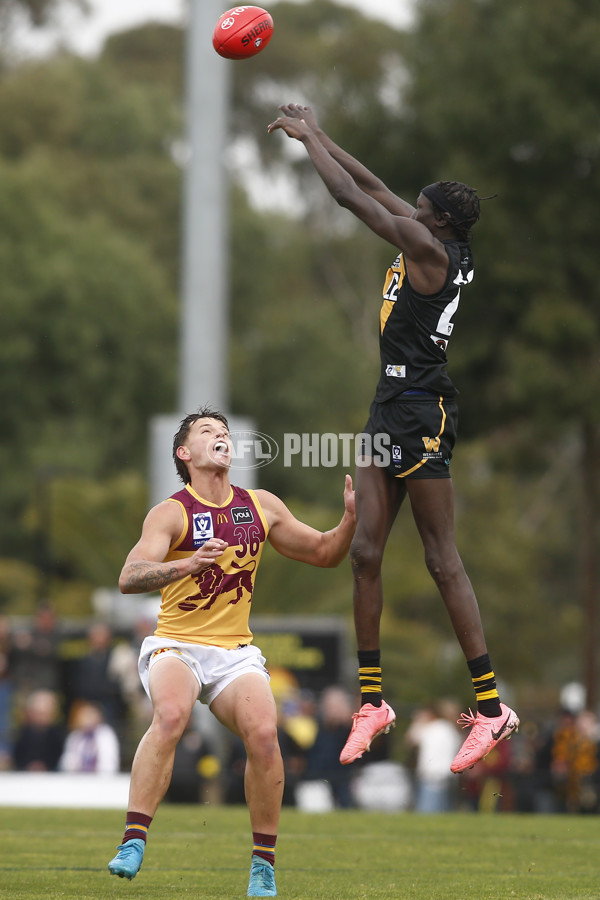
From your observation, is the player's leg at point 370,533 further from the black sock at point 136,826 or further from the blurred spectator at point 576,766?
the blurred spectator at point 576,766

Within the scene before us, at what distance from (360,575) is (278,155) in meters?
41.1

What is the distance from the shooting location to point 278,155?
4809 cm

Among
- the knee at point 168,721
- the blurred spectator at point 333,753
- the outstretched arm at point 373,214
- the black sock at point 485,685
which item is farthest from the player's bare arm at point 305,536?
the blurred spectator at point 333,753

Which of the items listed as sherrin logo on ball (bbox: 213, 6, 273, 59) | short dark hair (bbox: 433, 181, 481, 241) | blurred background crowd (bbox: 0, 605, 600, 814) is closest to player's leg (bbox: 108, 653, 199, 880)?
short dark hair (bbox: 433, 181, 481, 241)

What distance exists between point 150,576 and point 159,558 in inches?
10.0

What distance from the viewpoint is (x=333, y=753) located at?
54.4 feet

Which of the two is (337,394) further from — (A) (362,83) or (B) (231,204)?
(A) (362,83)

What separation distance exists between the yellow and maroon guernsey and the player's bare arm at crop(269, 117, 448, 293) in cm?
166

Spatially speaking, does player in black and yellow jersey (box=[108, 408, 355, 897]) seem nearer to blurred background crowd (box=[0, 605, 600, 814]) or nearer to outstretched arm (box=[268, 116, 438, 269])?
outstretched arm (box=[268, 116, 438, 269])

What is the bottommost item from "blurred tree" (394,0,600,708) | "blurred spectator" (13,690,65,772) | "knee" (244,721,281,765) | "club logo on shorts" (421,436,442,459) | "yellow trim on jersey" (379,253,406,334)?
"knee" (244,721,281,765)

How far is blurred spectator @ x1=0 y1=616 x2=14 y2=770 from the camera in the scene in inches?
734

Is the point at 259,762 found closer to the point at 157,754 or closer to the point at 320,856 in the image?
the point at 157,754

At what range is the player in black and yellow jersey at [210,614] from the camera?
747cm

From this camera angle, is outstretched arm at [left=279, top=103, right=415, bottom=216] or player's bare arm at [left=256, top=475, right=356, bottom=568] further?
outstretched arm at [left=279, top=103, right=415, bottom=216]
